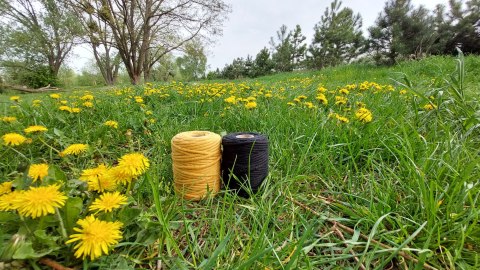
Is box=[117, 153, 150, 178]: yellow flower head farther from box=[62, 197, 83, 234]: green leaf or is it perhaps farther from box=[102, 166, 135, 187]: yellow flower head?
box=[62, 197, 83, 234]: green leaf

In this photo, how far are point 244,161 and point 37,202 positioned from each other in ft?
2.46

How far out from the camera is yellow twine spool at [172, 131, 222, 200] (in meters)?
1.03

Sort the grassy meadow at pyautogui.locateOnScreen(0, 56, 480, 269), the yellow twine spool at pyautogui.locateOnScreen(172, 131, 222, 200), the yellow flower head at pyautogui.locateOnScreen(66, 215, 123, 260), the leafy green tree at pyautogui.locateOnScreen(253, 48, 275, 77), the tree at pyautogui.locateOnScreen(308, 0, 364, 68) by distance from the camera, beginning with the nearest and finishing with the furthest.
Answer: the yellow flower head at pyautogui.locateOnScreen(66, 215, 123, 260) → the grassy meadow at pyautogui.locateOnScreen(0, 56, 480, 269) → the yellow twine spool at pyautogui.locateOnScreen(172, 131, 222, 200) → the tree at pyautogui.locateOnScreen(308, 0, 364, 68) → the leafy green tree at pyautogui.locateOnScreen(253, 48, 275, 77)

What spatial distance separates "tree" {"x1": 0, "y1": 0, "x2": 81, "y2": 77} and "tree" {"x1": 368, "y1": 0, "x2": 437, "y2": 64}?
50.5ft

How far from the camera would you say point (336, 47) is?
2200cm

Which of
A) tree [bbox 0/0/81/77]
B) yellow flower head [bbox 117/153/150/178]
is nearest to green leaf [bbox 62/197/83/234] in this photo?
yellow flower head [bbox 117/153/150/178]

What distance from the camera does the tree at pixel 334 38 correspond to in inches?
825

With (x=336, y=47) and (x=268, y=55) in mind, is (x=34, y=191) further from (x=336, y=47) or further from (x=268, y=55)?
(x=268, y=55)

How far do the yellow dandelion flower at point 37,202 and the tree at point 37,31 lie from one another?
1612 centimetres

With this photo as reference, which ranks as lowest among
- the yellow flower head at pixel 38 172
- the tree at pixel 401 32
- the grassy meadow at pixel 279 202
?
the grassy meadow at pixel 279 202

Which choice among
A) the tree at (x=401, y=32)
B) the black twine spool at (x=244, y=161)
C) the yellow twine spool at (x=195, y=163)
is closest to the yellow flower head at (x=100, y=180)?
the yellow twine spool at (x=195, y=163)

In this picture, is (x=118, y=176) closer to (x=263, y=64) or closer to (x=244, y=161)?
(x=244, y=161)

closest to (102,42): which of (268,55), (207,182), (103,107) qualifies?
(103,107)

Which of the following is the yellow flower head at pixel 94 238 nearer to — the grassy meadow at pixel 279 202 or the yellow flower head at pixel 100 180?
the grassy meadow at pixel 279 202
